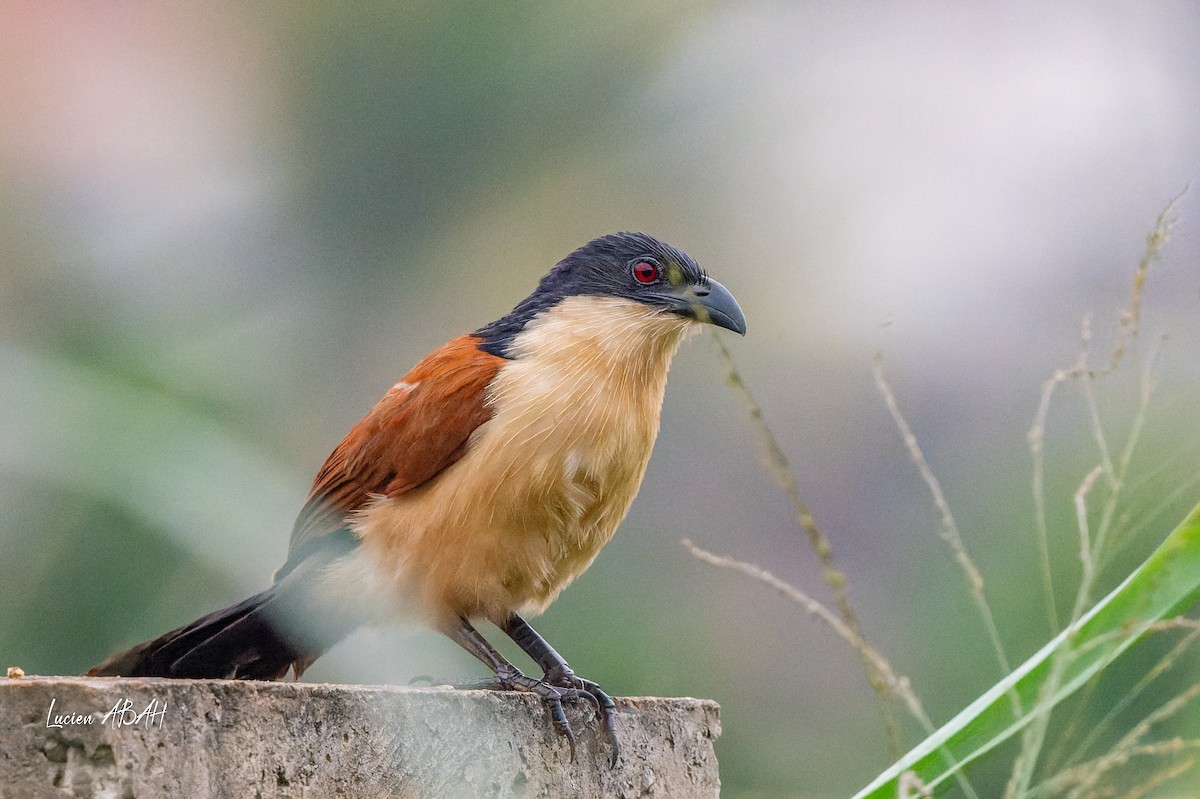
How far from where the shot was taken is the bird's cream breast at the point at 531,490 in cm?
124

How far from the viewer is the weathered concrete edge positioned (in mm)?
752

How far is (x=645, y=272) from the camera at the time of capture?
149 centimetres

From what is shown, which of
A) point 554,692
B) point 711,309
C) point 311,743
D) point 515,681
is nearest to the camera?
point 311,743

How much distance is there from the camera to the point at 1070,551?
7.14 ft

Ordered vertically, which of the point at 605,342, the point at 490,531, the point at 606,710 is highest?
the point at 605,342

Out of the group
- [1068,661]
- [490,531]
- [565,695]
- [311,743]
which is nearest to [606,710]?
[565,695]

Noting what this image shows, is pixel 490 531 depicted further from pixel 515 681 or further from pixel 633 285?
pixel 633 285

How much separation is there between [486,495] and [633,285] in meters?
0.42
